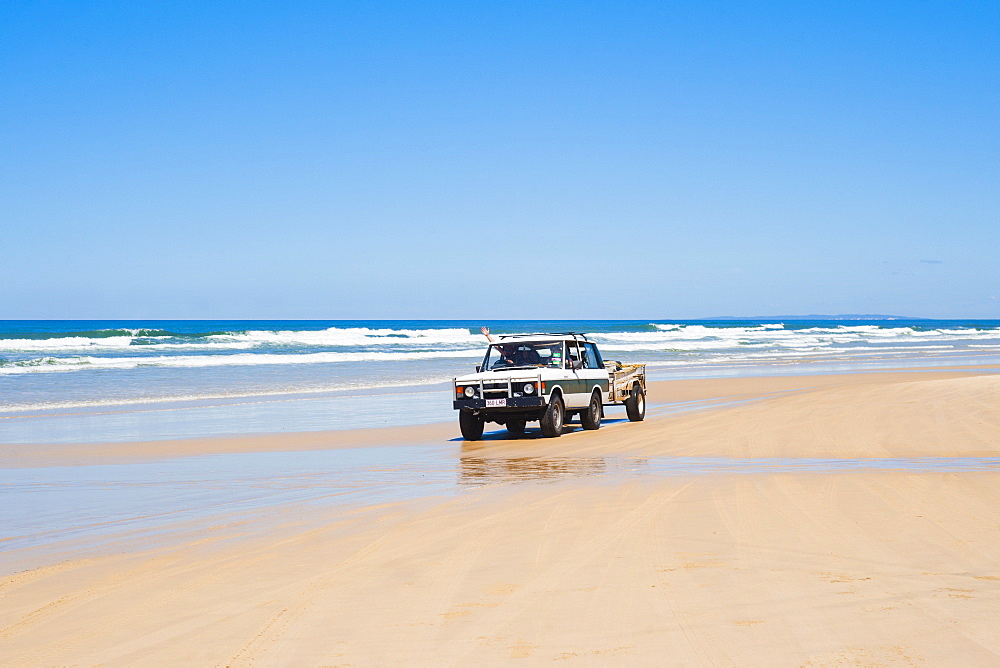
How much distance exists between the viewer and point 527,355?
17828 millimetres

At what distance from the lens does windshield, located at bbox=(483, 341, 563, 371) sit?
58.0 feet

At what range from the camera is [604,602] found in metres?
5.80

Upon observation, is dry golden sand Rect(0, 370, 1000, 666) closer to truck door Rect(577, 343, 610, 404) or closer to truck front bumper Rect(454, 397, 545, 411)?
truck front bumper Rect(454, 397, 545, 411)

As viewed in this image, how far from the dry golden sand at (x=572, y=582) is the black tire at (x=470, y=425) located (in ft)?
18.2

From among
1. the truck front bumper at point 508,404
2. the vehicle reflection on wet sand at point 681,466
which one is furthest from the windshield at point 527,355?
the vehicle reflection on wet sand at point 681,466

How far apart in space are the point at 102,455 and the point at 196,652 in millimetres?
10248

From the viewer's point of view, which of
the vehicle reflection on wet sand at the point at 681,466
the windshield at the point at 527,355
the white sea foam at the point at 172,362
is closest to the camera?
the vehicle reflection on wet sand at the point at 681,466

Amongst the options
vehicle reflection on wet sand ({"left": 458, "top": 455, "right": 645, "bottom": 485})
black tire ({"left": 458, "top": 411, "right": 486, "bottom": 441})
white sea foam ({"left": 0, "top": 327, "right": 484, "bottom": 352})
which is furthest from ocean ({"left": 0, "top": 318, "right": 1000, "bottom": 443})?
vehicle reflection on wet sand ({"left": 458, "top": 455, "right": 645, "bottom": 485})

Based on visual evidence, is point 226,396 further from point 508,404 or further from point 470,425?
point 508,404

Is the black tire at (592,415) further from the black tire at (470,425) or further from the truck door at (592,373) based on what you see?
the black tire at (470,425)

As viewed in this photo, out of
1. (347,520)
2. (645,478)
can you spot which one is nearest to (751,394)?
(645,478)

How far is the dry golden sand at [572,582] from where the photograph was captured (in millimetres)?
5000

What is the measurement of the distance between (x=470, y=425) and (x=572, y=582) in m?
10.3

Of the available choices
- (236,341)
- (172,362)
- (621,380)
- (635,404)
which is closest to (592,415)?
(621,380)
